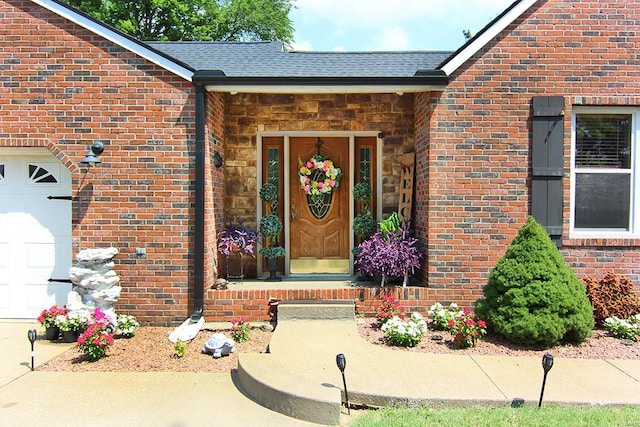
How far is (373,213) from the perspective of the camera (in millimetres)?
7391

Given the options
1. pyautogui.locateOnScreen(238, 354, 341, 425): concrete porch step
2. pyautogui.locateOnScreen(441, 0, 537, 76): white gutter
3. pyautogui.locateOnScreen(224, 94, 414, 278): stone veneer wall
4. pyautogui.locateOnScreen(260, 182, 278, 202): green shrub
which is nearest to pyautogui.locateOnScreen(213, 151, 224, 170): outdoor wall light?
pyautogui.locateOnScreen(224, 94, 414, 278): stone veneer wall

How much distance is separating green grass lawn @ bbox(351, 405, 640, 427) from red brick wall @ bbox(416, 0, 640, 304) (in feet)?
8.23

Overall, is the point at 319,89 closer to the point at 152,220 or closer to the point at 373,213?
the point at 373,213

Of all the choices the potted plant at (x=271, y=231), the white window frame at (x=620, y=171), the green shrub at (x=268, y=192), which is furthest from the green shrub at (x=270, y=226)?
the white window frame at (x=620, y=171)

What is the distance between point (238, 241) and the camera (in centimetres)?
670

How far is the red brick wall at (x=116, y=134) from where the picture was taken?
6043 millimetres

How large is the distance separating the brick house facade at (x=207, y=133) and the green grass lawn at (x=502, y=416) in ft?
8.16

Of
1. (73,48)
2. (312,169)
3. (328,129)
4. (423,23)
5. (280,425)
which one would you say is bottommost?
(280,425)

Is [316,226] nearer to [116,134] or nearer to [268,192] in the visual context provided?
[268,192]

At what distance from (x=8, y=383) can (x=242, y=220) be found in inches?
145

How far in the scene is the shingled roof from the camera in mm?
6695

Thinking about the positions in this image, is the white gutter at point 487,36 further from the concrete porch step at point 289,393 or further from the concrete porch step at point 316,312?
the concrete porch step at point 289,393

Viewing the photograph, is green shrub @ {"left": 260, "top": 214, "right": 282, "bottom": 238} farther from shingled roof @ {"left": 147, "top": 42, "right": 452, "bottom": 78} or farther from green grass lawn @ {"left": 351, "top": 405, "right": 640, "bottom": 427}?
green grass lawn @ {"left": 351, "top": 405, "right": 640, "bottom": 427}

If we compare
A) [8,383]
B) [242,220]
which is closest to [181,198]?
[242,220]
